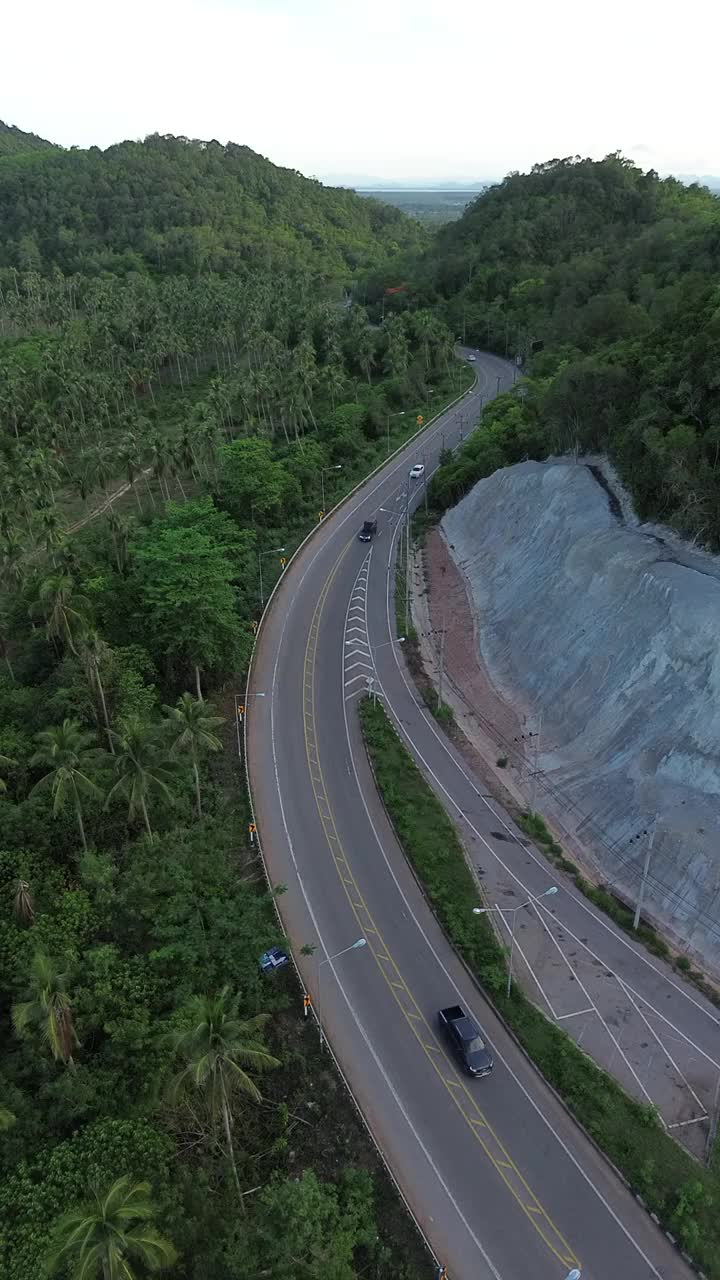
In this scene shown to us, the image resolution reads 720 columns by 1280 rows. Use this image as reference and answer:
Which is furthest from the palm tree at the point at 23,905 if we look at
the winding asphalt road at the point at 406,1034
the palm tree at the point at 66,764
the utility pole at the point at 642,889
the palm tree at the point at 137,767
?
the utility pole at the point at 642,889

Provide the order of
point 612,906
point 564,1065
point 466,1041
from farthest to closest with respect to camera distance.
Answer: point 612,906, point 466,1041, point 564,1065

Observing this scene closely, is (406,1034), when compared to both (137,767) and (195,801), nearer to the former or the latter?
(137,767)

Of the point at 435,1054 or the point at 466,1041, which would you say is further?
the point at 435,1054

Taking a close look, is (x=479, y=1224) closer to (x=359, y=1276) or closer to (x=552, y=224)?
(x=359, y=1276)

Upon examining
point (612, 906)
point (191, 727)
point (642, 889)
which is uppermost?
point (191, 727)

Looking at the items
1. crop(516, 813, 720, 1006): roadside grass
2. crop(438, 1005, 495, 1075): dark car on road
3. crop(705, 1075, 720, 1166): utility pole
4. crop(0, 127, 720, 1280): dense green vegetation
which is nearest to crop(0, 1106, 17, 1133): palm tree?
crop(0, 127, 720, 1280): dense green vegetation

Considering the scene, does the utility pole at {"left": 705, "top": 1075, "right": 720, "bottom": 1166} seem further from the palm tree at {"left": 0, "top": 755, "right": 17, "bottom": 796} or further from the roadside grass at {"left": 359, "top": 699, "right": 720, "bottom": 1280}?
the palm tree at {"left": 0, "top": 755, "right": 17, "bottom": 796}

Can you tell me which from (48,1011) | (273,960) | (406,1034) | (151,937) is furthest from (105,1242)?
(151,937)
